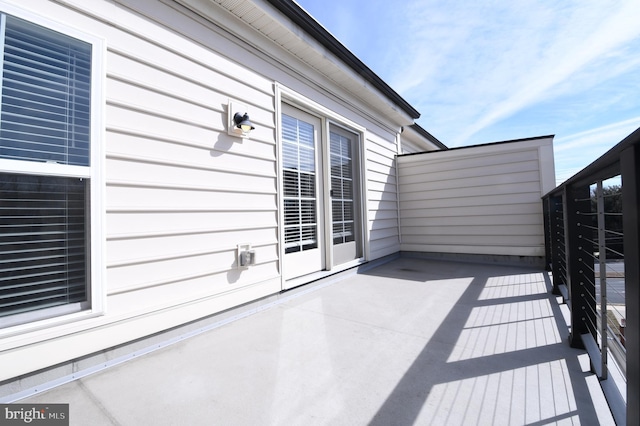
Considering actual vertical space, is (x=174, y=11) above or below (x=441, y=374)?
above

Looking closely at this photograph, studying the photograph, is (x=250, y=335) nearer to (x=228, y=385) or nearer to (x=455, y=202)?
(x=228, y=385)

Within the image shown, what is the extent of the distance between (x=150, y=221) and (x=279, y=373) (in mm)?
1388

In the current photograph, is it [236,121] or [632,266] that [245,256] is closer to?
[236,121]

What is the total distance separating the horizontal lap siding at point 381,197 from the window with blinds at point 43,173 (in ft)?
12.3

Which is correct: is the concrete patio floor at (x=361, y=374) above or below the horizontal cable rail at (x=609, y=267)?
below

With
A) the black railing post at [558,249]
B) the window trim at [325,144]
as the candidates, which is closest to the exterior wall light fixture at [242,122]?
the window trim at [325,144]

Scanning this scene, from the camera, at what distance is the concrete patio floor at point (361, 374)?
4.00 ft

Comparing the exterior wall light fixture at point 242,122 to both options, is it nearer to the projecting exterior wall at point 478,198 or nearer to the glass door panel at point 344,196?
the glass door panel at point 344,196

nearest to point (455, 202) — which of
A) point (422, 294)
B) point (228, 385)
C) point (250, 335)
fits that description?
point (422, 294)

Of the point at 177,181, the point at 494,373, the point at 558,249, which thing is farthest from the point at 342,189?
the point at 494,373

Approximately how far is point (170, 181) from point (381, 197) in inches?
149

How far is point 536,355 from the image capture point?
66.6 inches

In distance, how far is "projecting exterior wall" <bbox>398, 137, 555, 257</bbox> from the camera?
4.41 meters

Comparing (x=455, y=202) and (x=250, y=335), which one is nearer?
(x=250, y=335)
